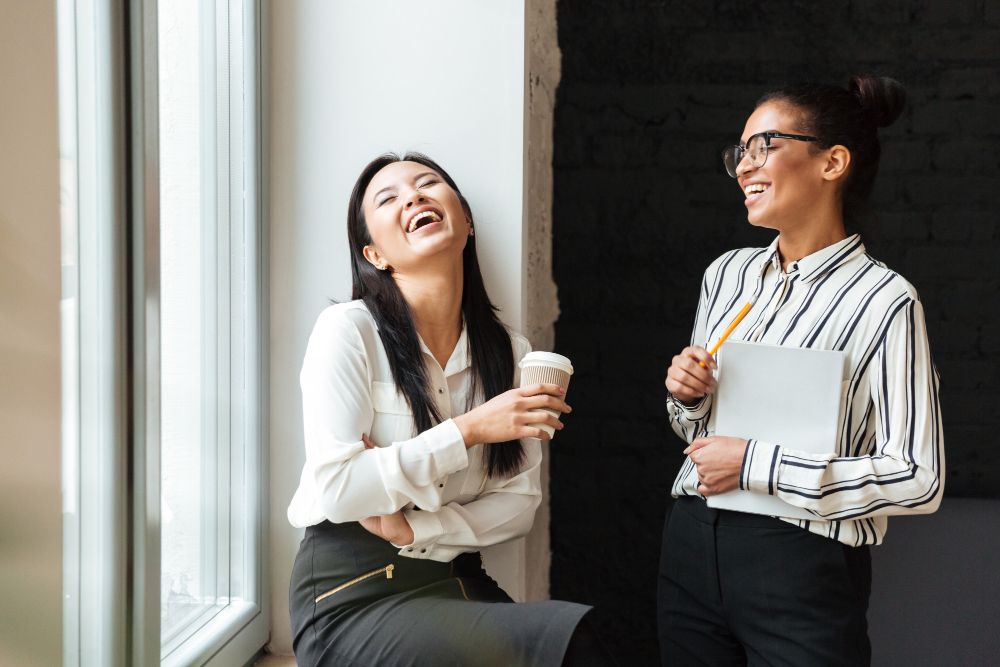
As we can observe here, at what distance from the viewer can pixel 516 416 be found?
1159 mm

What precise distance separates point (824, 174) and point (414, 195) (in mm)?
767

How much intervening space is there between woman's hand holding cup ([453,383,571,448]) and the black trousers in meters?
0.39

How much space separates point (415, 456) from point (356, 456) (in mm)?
105

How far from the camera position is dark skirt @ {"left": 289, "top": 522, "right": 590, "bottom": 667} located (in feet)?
3.77

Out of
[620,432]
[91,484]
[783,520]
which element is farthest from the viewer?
[620,432]

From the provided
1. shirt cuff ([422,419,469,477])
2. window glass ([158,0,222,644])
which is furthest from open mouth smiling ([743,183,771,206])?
window glass ([158,0,222,644])

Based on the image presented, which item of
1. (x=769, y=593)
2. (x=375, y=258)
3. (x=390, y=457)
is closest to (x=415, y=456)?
(x=390, y=457)

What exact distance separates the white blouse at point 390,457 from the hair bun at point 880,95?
2.68 feet

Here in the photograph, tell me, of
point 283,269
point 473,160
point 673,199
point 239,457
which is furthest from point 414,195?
point 673,199

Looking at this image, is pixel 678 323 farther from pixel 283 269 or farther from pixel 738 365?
pixel 283 269

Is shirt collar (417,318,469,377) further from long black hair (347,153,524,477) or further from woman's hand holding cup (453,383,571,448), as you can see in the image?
woman's hand holding cup (453,383,571,448)

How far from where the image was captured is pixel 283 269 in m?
1.63

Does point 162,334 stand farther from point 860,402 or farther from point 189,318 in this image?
point 860,402

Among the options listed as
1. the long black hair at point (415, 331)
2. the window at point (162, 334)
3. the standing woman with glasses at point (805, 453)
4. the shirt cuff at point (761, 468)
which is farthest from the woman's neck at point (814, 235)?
the window at point (162, 334)
